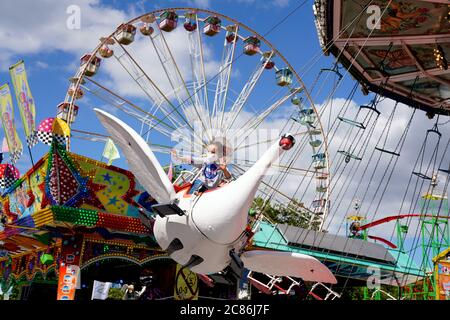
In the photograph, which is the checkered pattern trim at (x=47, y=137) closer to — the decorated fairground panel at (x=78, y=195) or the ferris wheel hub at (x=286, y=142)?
the decorated fairground panel at (x=78, y=195)

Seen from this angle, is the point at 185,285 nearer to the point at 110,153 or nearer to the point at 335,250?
the point at 110,153

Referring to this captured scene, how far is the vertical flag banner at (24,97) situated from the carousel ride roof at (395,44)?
7.13m

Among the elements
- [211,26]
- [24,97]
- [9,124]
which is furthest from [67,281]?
[211,26]

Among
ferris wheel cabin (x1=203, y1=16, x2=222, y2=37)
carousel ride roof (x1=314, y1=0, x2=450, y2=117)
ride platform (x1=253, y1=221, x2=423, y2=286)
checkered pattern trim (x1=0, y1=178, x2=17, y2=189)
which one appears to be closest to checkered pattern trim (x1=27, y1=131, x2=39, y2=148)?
checkered pattern trim (x1=0, y1=178, x2=17, y2=189)

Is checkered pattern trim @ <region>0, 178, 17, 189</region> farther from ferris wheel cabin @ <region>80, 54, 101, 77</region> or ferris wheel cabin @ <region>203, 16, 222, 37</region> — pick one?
ferris wheel cabin @ <region>203, 16, 222, 37</region>

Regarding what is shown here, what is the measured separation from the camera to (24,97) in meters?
12.8

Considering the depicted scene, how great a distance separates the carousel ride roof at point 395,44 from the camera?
9.33m

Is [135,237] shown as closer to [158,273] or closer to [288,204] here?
[158,273]

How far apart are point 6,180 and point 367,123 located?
11527 millimetres

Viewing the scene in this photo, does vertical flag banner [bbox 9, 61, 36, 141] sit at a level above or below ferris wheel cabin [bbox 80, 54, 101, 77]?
below

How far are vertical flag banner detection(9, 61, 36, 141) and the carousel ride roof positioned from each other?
713cm

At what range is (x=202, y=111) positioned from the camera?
1719 centimetres

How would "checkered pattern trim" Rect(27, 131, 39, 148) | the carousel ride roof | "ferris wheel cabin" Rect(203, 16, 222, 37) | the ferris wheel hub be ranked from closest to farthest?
the ferris wheel hub → the carousel ride roof → "checkered pattern trim" Rect(27, 131, 39, 148) → "ferris wheel cabin" Rect(203, 16, 222, 37)

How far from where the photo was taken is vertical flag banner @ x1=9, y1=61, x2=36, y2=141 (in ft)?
41.4
